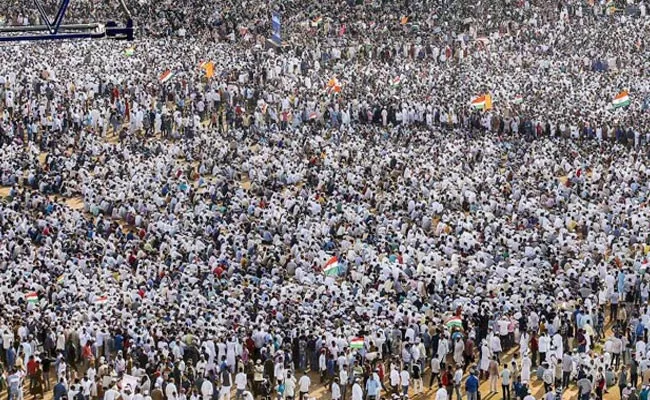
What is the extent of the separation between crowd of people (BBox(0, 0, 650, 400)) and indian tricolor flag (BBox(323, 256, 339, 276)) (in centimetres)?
5

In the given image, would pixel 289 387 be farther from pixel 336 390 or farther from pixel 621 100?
pixel 621 100

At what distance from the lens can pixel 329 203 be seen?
159 ft

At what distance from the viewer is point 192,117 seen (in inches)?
2279

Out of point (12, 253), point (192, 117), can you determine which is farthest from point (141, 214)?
point (192, 117)

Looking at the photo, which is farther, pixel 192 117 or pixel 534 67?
pixel 534 67

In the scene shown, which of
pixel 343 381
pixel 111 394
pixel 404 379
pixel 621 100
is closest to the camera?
pixel 111 394

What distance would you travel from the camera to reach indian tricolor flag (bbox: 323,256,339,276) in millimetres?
42781

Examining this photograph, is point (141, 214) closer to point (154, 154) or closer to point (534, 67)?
point (154, 154)

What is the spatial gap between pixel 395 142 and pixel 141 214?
11.0m

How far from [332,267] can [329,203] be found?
5927 millimetres

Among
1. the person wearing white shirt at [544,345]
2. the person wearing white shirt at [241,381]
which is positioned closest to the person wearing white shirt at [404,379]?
the person wearing white shirt at [544,345]

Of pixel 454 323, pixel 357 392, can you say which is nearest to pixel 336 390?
pixel 357 392

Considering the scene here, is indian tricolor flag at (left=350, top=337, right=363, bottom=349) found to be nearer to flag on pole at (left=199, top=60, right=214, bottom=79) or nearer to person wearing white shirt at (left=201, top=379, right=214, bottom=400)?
person wearing white shirt at (left=201, top=379, right=214, bottom=400)

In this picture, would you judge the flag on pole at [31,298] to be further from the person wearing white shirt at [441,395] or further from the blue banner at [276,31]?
the blue banner at [276,31]
